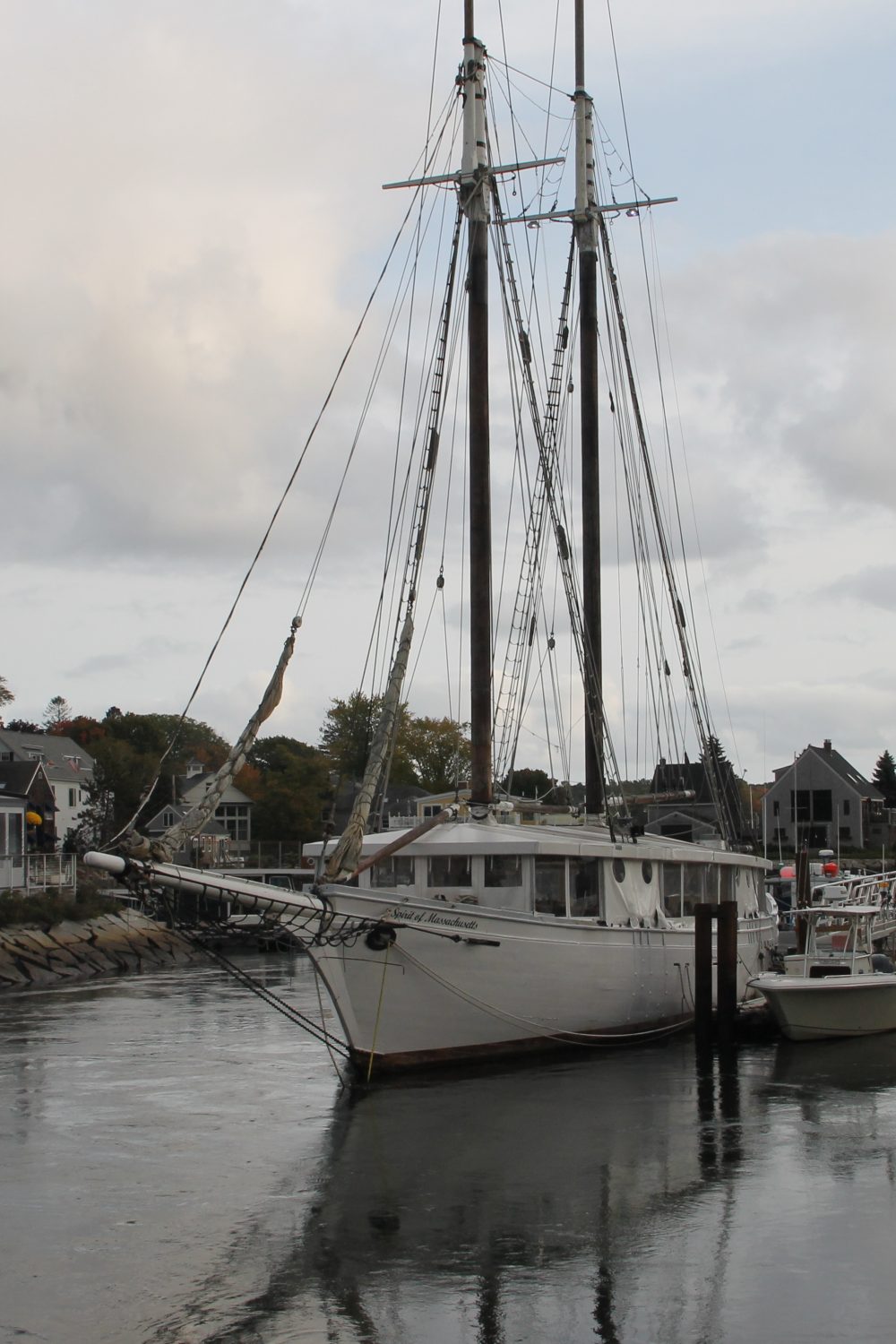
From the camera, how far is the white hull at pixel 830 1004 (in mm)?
29016

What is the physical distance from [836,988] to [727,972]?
2.17 meters

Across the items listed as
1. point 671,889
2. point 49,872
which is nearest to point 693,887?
point 671,889

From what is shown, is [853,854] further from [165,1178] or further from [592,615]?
[165,1178]

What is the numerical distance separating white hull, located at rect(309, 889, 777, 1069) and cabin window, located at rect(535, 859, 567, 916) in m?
0.55

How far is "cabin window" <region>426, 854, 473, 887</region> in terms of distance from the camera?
26.6 metres

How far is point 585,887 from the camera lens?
89.1ft

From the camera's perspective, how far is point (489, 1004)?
81.8ft

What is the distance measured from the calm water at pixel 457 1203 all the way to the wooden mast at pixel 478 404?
7.28 meters

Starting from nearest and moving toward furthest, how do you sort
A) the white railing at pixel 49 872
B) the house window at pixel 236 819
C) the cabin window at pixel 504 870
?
1. the cabin window at pixel 504 870
2. the white railing at pixel 49 872
3. the house window at pixel 236 819

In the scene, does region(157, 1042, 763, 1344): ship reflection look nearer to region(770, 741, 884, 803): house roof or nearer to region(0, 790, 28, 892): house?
region(0, 790, 28, 892): house

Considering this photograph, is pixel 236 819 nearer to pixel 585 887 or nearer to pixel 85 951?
pixel 85 951

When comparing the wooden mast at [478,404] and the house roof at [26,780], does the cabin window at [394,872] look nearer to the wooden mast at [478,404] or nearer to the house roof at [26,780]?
the wooden mast at [478,404]

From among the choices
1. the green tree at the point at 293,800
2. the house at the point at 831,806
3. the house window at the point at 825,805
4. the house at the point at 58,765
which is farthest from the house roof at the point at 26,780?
the house window at the point at 825,805

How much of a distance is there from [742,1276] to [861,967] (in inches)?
677
